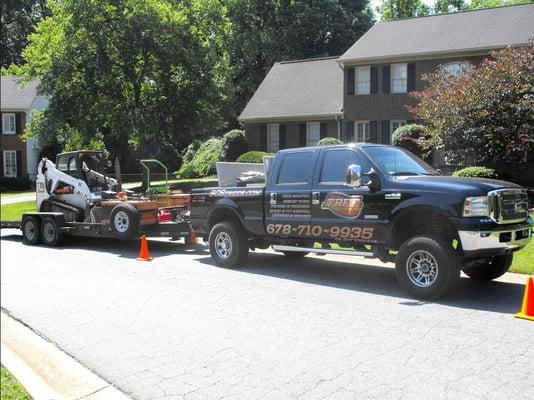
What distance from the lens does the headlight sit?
7711 mm

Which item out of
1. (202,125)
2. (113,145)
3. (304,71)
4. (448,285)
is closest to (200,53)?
(202,125)

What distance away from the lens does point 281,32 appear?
51469 millimetres

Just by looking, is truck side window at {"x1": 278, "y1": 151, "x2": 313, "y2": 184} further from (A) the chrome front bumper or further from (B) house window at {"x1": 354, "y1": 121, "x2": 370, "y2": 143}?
(B) house window at {"x1": 354, "y1": 121, "x2": 370, "y2": 143}

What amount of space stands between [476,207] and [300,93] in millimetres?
28412

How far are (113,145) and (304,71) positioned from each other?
16460 millimetres

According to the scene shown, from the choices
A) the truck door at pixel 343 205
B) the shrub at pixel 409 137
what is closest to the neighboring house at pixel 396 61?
the shrub at pixel 409 137

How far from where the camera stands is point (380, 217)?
8.57m

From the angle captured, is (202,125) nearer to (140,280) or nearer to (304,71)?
(304,71)

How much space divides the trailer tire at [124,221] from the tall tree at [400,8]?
48194 millimetres

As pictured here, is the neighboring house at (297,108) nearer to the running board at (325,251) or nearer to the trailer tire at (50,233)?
the trailer tire at (50,233)

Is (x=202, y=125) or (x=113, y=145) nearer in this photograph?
(x=202, y=125)

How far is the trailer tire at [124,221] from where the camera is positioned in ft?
41.0

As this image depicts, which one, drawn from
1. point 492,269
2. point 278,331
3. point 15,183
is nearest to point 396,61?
point 492,269

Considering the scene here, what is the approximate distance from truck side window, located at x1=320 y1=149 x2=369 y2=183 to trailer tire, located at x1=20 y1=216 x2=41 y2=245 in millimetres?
8218
